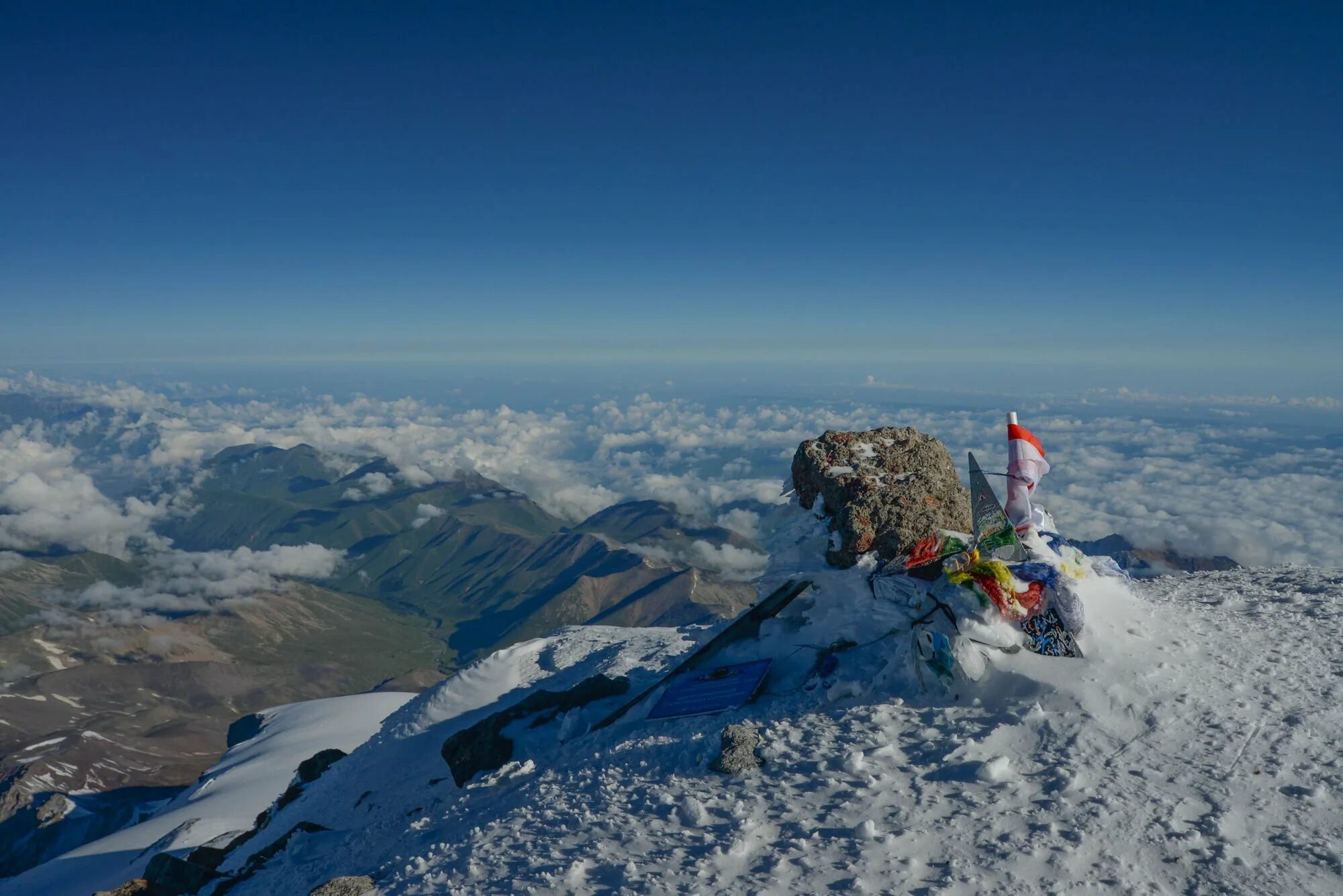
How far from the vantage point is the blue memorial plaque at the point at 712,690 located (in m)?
12.7

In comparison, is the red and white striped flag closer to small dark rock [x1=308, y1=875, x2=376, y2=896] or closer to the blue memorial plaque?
the blue memorial plaque

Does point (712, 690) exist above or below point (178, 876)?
above

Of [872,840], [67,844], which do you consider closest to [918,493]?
[872,840]

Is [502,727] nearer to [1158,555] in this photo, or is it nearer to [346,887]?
[346,887]

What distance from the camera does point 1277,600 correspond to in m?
13.6

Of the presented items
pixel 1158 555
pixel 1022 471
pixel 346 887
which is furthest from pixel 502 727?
pixel 1158 555

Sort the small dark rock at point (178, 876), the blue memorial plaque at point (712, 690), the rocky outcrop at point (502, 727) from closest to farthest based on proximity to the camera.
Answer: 1. the blue memorial plaque at point (712, 690)
2. the rocky outcrop at point (502, 727)
3. the small dark rock at point (178, 876)

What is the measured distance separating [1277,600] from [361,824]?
21417mm

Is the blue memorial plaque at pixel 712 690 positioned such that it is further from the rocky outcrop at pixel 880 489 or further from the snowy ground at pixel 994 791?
the rocky outcrop at pixel 880 489

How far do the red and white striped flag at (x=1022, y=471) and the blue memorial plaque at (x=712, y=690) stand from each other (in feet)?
19.7

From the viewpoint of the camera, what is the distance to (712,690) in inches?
530

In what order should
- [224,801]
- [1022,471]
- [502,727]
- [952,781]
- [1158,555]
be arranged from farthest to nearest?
[1158,555], [224,801], [502,727], [1022,471], [952,781]

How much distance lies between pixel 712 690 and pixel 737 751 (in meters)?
3.40

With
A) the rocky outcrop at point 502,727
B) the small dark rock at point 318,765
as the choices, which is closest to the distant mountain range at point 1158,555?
the small dark rock at point 318,765
